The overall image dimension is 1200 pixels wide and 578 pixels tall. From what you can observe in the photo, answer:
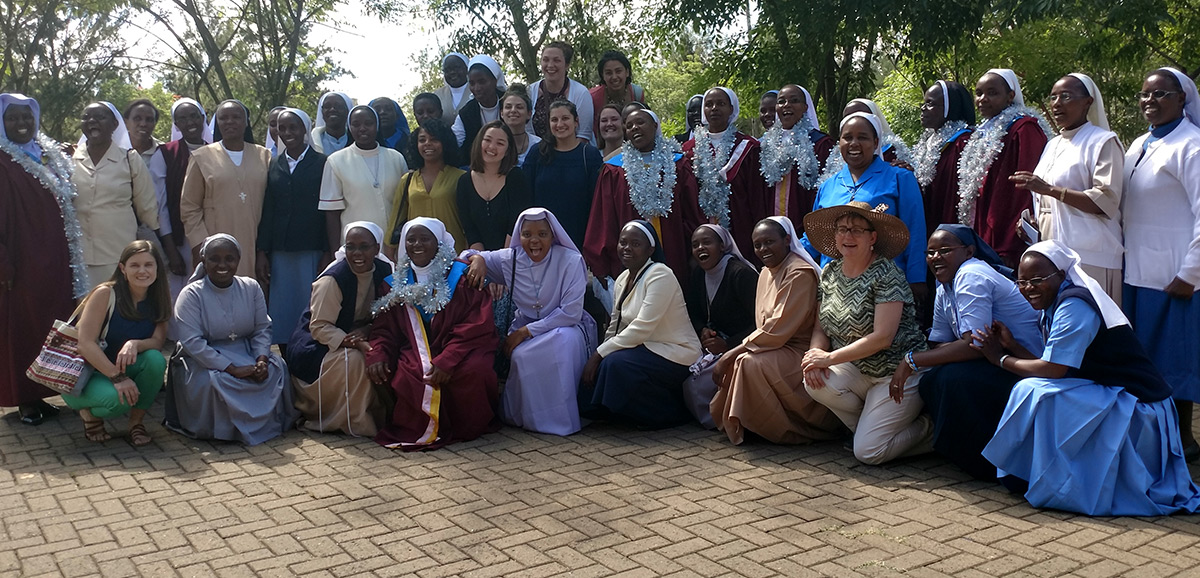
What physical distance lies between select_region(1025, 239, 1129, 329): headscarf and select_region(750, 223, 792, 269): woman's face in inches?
60.5

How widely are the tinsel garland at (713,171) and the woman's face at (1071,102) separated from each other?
231 centimetres

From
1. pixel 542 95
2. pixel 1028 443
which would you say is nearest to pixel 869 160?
pixel 1028 443

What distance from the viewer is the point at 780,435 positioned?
235 inches

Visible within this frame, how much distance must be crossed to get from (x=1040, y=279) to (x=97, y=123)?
241 inches

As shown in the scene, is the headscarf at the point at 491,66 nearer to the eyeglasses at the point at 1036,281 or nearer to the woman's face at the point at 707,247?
the woman's face at the point at 707,247

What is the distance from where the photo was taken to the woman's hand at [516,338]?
265 inches

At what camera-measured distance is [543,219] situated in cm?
677

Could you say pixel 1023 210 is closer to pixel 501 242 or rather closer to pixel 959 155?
pixel 959 155

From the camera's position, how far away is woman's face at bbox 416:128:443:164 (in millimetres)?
7469

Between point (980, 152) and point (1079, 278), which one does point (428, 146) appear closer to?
point (980, 152)

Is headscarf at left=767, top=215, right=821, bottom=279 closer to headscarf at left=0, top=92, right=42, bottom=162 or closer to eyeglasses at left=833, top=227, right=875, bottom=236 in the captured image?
eyeglasses at left=833, top=227, right=875, bottom=236

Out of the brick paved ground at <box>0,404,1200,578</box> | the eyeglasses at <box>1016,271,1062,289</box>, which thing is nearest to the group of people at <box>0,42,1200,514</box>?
the eyeglasses at <box>1016,271,1062,289</box>

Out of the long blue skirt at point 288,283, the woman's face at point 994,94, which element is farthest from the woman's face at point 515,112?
the woman's face at point 994,94

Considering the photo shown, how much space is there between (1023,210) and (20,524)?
5.56 meters
